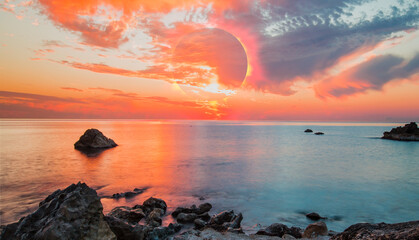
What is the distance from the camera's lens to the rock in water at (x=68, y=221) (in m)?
5.24

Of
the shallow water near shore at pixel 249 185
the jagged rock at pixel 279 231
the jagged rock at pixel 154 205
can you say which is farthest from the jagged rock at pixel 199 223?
the jagged rock at pixel 154 205

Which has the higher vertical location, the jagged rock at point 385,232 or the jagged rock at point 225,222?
the jagged rock at point 385,232

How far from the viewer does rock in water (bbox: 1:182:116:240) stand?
5238 mm

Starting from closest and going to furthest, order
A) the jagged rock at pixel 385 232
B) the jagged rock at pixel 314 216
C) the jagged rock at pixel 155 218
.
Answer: the jagged rock at pixel 385 232, the jagged rock at pixel 155 218, the jagged rock at pixel 314 216

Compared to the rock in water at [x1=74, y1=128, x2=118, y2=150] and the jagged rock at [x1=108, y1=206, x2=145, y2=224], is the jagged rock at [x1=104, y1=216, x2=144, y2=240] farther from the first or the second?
the rock in water at [x1=74, y1=128, x2=118, y2=150]

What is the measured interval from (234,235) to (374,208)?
10.8m

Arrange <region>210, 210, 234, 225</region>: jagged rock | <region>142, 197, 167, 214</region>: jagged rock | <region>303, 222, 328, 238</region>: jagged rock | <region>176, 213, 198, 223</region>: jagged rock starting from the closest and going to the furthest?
1. <region>303, 222, 328, 238</region>: jagged rock
2. <region>210, 210, 234, 225</region>: jagged rock
3. <region>176, 213, 198, 223</region>: jagged rock
4. <region>142, 197, 167, 214</region>: jagged rock

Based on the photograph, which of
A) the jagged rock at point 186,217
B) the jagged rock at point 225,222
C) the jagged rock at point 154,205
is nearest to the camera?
the jagged rock at point 225,222

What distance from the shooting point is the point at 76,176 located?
20859 millimetres

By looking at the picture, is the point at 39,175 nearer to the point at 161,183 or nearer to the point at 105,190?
the point at 105,190

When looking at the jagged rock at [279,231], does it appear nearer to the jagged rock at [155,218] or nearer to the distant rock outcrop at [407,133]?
the jagged rock at [155,218]

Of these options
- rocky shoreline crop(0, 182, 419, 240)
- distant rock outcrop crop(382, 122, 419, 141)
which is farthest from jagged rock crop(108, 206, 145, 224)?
distant rock outcrop crop(382, 122, 419, 141)

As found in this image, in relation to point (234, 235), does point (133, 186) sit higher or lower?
lower

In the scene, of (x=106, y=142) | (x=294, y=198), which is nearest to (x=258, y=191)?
(x=294, y=198)
